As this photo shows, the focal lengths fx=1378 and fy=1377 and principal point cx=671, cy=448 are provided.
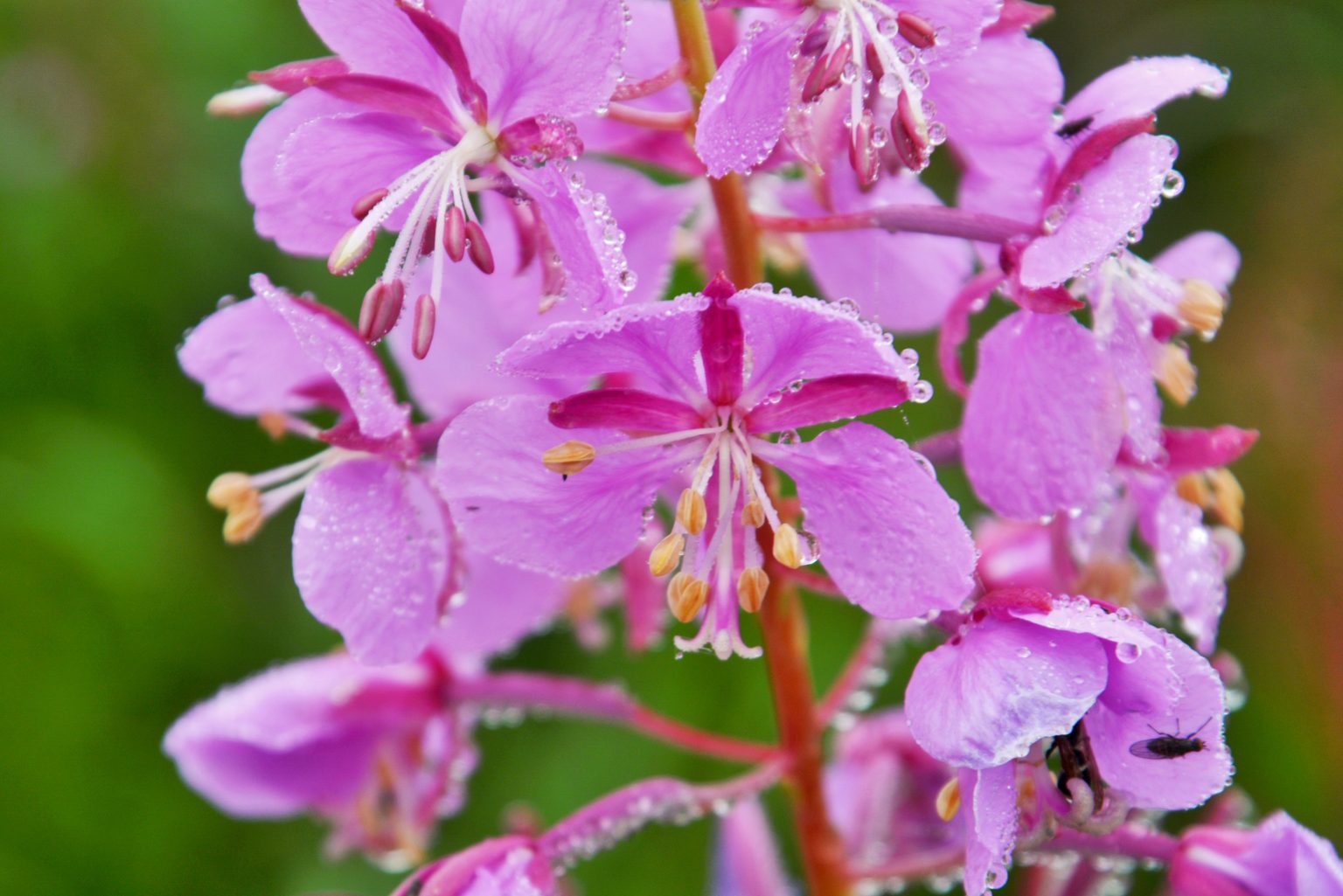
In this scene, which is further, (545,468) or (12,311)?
(12,311)

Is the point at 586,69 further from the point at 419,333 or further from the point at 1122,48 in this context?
the point at 1122,48

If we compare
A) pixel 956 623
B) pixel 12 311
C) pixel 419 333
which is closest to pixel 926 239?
pixel 956 623

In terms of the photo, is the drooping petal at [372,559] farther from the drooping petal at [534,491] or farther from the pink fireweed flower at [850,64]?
the pink fireweed flower at [850,64]

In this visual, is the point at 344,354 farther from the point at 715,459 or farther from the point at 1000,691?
the point at 1000,691

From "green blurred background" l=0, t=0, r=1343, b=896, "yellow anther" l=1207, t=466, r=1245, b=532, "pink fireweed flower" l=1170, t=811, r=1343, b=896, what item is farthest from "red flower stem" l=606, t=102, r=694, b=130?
"green blurred background" l=0, t=0, r=1343, b=896

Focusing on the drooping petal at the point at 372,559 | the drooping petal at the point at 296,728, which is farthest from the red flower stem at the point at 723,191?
the drooping petal at the point at 296,728

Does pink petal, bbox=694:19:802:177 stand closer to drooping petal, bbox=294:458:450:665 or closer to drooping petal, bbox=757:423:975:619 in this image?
drooping petal, bbox=757:423:975:619

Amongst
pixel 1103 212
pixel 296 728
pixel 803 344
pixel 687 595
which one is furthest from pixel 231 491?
pixel 1103 212
